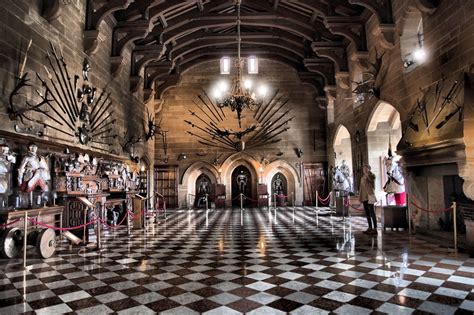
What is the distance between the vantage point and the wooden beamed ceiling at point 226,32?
10234 mm

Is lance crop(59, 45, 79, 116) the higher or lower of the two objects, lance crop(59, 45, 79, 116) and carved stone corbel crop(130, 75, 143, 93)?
the lower

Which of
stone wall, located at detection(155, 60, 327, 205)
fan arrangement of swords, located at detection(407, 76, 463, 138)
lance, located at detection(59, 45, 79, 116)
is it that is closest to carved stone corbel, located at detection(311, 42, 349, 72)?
stone wall, located at detection(155, 60, 327, 205)

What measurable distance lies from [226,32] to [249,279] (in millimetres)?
12921

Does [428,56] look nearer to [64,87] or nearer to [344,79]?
[344,79]

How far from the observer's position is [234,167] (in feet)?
53.8

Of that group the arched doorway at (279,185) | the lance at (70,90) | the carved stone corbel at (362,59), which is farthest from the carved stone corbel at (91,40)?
the arched doorway at (279,185)

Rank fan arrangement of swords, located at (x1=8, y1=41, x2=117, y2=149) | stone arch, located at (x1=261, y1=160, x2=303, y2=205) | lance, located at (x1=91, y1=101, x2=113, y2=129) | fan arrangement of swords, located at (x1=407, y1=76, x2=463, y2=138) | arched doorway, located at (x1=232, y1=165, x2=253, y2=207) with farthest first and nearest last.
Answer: arched doorway, located at (x1=232, y1=165, x2=253, y2=207), stone arch, located at (x1=261, y1=160, x2=303, y2=205), lance, located at (x1=91, y1=101, x2=113, y2=129), fan arrangement of swords, located at (x1=8, y1=41, x2=117, y2=149), fan arrangement of swords, located at (x1=407, y1=76, x2=463, y2=138)

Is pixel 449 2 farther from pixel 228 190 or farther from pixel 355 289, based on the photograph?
pixel 228 190

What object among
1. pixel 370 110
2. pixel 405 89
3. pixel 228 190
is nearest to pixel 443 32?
pixel 405 89

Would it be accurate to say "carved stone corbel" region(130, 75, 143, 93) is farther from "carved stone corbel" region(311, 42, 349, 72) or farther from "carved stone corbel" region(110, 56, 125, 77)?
"carved stone corbel" region(311, 42, 349, 72)

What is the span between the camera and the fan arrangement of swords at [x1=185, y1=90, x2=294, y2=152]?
636 inches

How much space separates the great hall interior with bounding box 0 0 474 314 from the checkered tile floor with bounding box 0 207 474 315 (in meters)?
0.03

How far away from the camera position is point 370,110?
10.3 meters

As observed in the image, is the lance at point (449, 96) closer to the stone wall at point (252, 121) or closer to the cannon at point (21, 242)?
the cannon at point (21, 242)
